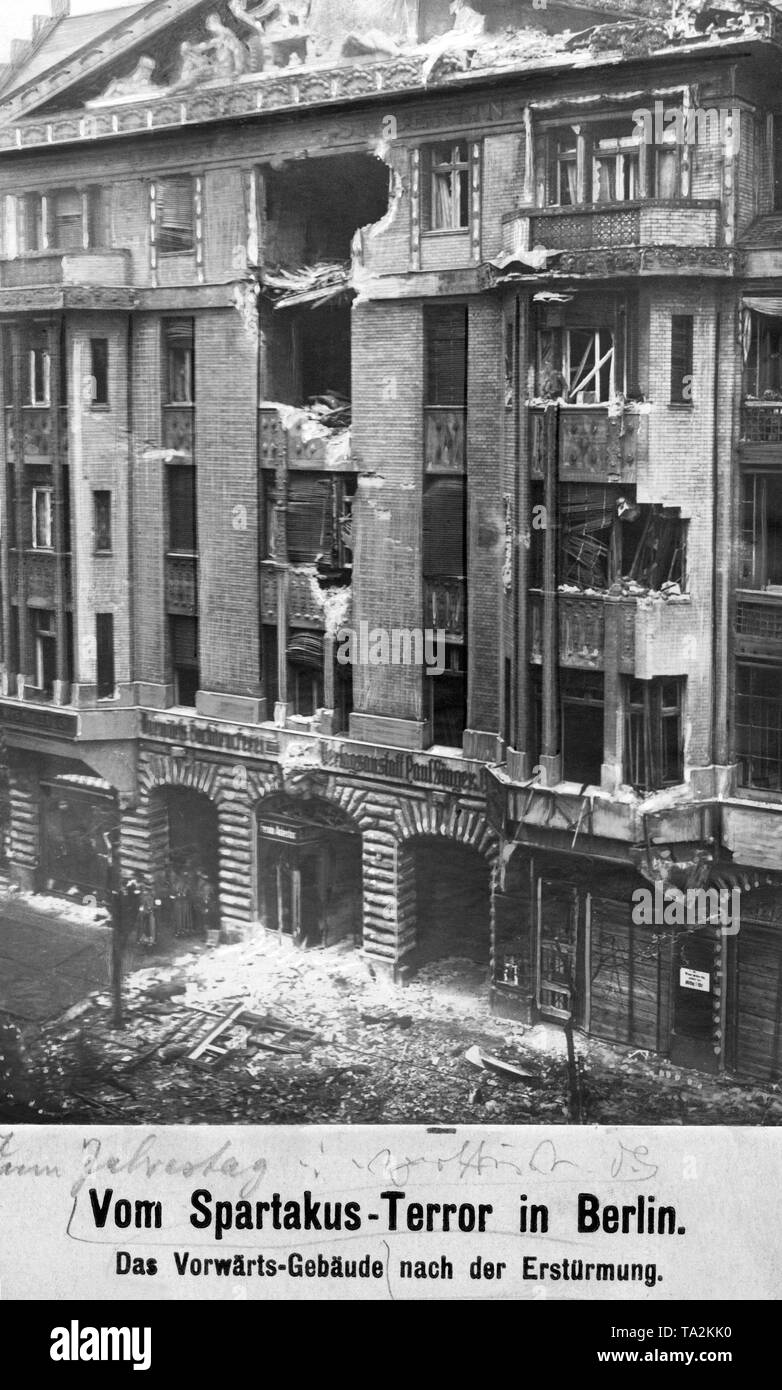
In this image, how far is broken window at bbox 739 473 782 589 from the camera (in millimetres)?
13766

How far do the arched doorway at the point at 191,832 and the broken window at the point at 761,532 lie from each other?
6.06 meters

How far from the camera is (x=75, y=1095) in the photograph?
13977mm

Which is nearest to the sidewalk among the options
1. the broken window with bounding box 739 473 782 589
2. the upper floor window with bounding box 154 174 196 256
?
the upper floor window with bounding box 154 174 196 256

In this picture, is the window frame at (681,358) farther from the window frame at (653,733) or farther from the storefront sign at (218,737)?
the storefront sign at (218,737)

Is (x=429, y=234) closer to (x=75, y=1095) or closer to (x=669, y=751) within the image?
(x=669, y=751)

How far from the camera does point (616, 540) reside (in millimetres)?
14461

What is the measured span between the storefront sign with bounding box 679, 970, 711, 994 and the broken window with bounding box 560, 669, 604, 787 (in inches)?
78.0

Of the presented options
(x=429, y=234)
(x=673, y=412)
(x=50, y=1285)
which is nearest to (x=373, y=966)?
(x=50, y=1285)

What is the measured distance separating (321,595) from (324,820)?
7.74ft

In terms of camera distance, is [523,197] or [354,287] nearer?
[523,197]

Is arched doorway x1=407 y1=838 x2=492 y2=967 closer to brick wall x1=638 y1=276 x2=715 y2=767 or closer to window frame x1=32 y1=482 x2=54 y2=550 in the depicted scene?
brick wall x1=638 y1=276 x2=715 y2=767

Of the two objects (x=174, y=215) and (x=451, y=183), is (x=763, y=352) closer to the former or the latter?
(x=451, y=183)

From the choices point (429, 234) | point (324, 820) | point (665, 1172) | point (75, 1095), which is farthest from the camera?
point (324, 820)

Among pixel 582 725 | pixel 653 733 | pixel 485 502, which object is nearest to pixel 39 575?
pixel 485 502
